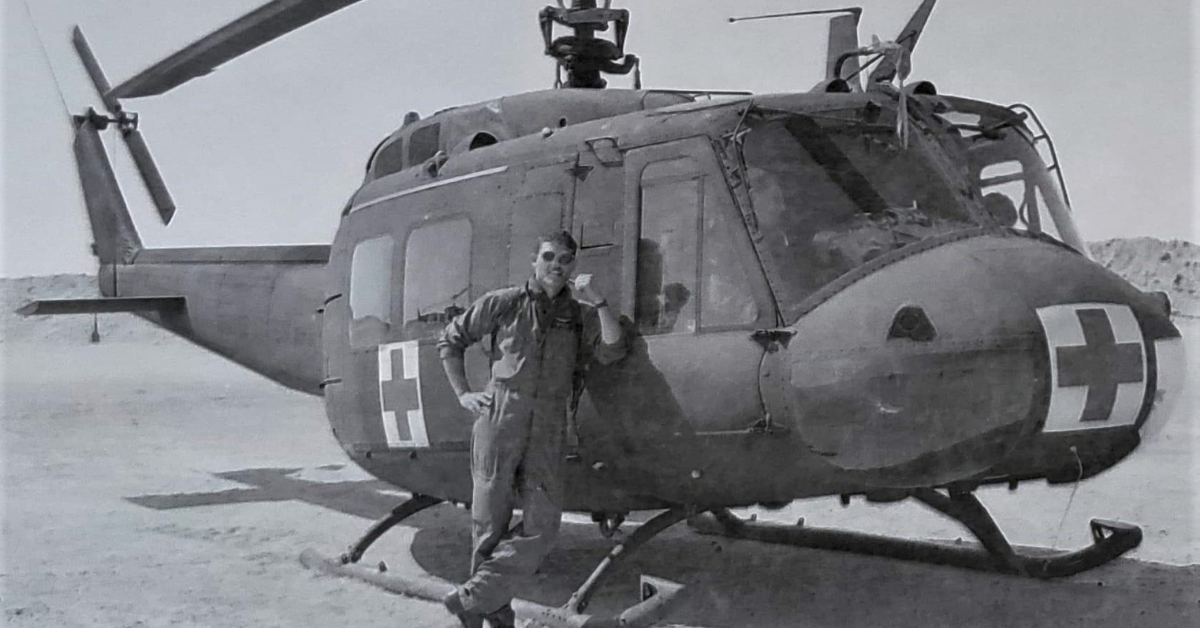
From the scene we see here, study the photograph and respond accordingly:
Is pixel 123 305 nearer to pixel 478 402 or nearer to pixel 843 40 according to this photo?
pixel 478 402

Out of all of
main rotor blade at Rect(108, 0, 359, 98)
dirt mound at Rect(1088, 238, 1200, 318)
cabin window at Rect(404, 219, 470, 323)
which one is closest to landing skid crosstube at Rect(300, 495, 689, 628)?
cabin window at Rect(404, 219, 470, 323)

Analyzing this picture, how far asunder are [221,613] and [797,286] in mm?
3066

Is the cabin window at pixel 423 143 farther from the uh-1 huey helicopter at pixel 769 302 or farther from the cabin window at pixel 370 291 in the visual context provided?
the cabin window at pixel 370 291

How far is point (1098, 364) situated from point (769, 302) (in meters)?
1.10

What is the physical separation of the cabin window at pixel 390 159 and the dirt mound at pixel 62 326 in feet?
127

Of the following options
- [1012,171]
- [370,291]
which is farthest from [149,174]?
[1012,171]

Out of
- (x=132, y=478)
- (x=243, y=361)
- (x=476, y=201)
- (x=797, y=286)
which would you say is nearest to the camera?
(x=797, y=286)

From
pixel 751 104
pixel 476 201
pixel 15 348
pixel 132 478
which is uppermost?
pixel 751 104

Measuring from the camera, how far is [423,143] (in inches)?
235

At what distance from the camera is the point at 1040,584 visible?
553cm

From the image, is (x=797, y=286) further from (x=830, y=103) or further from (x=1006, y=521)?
(x=1006, y=521)

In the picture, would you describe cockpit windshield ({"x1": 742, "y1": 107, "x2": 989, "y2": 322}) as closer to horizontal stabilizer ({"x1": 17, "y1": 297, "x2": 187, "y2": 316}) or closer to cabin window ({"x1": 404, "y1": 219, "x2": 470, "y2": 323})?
cabin window ({"x1": 404, "y1": 219, "x2": 470, "y2": 323})

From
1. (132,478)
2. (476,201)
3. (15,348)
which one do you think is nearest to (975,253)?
(476,201)

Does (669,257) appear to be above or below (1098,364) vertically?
above
